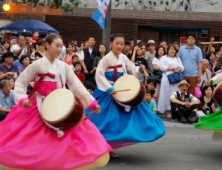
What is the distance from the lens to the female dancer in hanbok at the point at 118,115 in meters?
7.38

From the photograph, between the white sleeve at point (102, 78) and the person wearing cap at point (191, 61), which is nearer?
the white sleeve at point (102, 78)

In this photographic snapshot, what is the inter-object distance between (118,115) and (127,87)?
15.2 inches

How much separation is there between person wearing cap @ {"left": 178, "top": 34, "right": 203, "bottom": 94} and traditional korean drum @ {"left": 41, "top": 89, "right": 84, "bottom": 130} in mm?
6218

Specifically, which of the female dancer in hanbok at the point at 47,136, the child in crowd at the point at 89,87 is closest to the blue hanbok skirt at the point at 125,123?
the female dancer in hanbok at the point at 47,136

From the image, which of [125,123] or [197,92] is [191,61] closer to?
[197,92]

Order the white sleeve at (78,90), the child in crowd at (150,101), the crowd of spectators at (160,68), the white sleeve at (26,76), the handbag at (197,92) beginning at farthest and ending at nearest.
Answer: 1. the handbag at (197,92)
2. the crowd of spectators at (160,68)
3. the child in crowd at (150,101)
4. the white sleeve at (78,90)
5. the white sleeve at (26,76)

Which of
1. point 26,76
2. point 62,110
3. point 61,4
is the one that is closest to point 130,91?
point 26,76

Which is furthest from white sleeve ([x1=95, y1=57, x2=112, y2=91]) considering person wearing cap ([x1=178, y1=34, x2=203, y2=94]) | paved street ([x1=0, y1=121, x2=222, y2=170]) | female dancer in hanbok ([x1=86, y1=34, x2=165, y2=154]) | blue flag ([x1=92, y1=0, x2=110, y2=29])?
blue flag ([x1=92, y1=0, x2=110, y2=29])

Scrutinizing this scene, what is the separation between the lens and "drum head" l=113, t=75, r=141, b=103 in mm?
7414

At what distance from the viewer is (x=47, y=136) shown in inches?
236

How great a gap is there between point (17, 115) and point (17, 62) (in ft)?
18.2

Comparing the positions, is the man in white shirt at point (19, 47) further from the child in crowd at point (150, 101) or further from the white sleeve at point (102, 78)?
the white sleeve at point (102, 78)

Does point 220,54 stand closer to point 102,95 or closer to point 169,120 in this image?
point 169,120

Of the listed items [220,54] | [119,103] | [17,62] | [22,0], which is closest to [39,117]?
[119,103]
